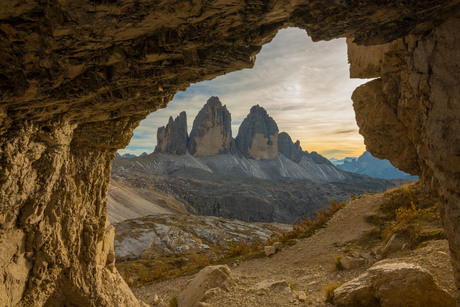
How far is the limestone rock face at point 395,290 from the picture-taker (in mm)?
4457

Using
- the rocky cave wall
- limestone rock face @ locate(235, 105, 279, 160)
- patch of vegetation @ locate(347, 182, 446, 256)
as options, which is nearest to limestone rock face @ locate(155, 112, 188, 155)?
limestone rock face @ locate(235, 105, 279, 160)

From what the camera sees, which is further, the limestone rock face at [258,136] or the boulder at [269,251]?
the limestone rock face at [258,136]

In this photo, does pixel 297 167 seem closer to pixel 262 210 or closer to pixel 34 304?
pixel 262 210

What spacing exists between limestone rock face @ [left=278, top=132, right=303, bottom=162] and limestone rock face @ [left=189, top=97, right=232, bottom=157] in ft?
173

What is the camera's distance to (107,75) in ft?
10.6

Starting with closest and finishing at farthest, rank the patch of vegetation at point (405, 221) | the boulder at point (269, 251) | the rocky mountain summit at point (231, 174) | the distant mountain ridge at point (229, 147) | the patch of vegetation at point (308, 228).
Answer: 1. the patch of vegetation at point (405, 221)
2. the boulder at point (269, 251)
3. the patch of vegetation at point (308, 228)
4. the rocky mountain summit at point (231, 174)
5. the distant mountain ridge at point (229, 147)

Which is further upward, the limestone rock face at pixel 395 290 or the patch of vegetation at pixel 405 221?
the limestone rock face at pixel 395 290

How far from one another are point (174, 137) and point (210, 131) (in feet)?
62.6

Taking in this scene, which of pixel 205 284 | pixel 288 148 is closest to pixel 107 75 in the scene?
pixel 205 284

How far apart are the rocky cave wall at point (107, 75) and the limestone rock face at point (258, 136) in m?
140

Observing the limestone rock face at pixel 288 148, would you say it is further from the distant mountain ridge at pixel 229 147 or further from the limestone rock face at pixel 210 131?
the limestone rock face at pixel 210 131

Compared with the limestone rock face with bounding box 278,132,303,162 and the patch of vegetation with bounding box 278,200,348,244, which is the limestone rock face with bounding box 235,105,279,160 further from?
the patch of vegetation with bounding box 278,200,348,244

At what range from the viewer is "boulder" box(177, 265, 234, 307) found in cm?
653

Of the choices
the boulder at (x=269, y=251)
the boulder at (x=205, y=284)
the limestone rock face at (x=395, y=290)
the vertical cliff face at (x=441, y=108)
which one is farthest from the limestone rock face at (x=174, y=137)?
the vertical cliff face at (x=441, y=108)
